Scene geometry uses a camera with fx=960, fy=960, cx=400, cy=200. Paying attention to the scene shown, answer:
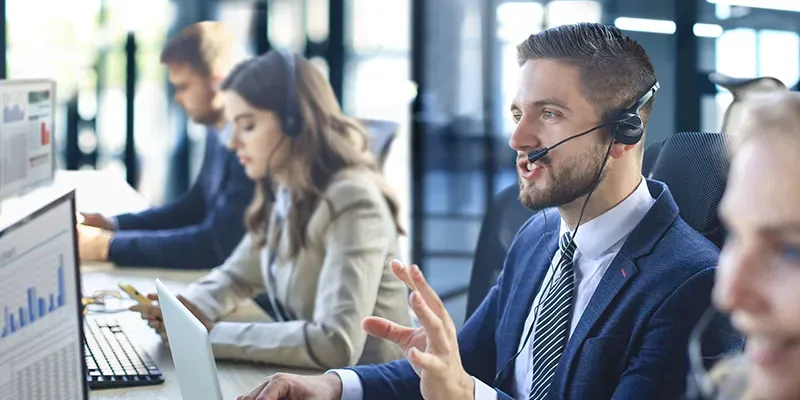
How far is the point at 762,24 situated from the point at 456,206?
7.55 ft

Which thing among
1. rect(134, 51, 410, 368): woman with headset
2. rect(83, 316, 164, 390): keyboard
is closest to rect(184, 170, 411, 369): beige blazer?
rect(134, 51, 410, 368): woman with headset

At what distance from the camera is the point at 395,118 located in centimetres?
490

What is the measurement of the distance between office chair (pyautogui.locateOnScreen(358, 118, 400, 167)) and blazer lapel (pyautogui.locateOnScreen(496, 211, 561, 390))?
5.49 feet

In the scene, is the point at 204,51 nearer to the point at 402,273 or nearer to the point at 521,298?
the point at 521,298

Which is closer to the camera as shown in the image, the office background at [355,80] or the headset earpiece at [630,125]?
the headset earpiece at [630,125]

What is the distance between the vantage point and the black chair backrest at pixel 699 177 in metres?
1.56

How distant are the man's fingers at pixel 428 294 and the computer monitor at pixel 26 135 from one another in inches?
20.9

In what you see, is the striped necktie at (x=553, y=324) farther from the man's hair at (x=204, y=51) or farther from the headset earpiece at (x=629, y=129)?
the man's hair at (x=204, y=51)

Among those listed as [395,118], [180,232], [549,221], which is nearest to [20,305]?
[549,221]

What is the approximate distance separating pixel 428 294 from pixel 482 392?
0.19 metres

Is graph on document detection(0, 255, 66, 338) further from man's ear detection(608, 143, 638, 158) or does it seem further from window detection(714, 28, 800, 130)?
window detection(714, 28, 800, 130)

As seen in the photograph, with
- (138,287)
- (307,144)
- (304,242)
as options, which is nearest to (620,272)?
(304,242)

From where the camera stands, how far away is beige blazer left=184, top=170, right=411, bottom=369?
2152 mm

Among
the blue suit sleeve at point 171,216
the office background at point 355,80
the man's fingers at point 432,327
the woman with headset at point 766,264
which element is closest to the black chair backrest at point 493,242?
the man's fingers at point 432,327
